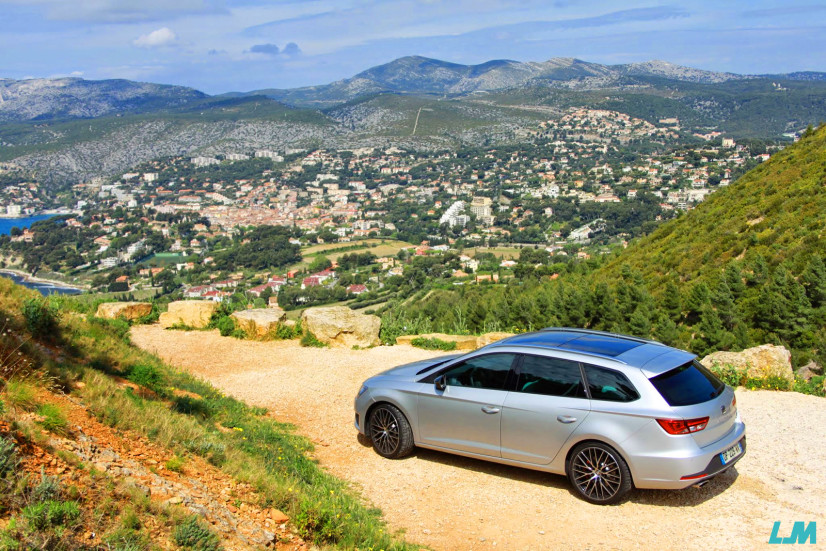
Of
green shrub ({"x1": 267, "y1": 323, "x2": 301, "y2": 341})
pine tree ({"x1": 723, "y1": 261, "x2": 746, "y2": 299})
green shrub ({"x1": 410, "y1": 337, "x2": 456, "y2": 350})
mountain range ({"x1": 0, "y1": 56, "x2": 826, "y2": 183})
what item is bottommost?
pine tree ({"x1": 723, "y1": 261, "x2": 746, "y2": 299})

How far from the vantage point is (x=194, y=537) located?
11.7 ft

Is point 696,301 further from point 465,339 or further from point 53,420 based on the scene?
point 53,420

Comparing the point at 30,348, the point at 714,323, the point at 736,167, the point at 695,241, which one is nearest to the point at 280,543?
the point at 30,348

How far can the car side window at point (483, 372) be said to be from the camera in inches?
217

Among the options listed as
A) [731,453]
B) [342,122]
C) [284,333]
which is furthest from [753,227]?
[342,122]

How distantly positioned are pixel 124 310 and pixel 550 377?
11.6 metres

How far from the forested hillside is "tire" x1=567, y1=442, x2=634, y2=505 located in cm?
825

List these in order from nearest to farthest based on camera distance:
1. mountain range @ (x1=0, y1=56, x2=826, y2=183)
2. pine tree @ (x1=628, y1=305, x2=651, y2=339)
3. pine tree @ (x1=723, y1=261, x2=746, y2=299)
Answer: pine tree @ (x1=628, y1=305, x2=651, y2=339), pine tree @ (x1=723, y1=261, x2=746, y2=299), mountain range @ (x1=0, y1=56, x2=826, y2=183)

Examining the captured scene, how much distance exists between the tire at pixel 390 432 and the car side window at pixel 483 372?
70 cm

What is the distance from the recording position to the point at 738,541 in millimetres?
4309

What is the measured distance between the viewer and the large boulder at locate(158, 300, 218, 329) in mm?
13211

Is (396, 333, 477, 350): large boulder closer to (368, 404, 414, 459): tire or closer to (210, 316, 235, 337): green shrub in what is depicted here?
(210, 316, 235, 337): green shrub

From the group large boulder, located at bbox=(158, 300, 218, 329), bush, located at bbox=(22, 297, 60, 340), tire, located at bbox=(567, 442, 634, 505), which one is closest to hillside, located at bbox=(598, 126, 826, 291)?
tire, located at bbox=(567, 442, 634, 505)

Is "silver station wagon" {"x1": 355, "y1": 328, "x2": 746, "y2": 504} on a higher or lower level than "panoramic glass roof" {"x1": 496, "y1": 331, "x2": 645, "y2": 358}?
lower
